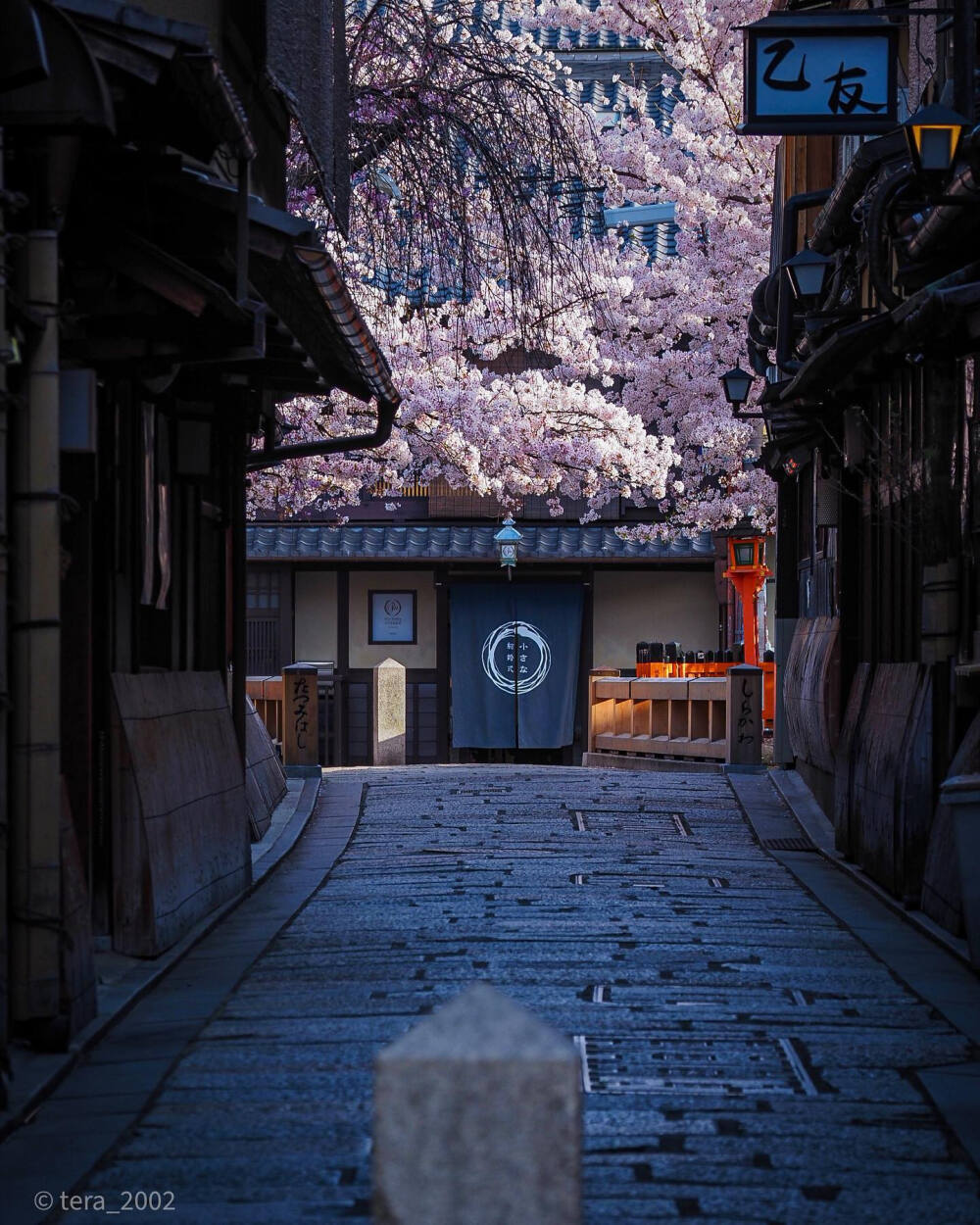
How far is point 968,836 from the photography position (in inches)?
349

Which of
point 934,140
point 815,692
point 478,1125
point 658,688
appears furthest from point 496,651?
point 478,1125

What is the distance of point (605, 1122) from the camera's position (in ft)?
20.6

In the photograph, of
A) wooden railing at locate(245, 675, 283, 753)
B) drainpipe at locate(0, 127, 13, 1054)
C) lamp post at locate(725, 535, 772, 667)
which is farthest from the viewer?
lamp post at locate(725, 535, 772, 667)

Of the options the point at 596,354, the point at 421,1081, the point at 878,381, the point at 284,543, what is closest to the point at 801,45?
the point at 878,381

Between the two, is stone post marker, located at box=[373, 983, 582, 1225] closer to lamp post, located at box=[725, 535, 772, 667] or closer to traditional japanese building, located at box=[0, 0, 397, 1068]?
traditional japanese building, located at box=[0, 0, 397, 1068]

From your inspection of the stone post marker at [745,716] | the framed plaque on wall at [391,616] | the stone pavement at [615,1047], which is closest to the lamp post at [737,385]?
the stone post marker at [745,716]

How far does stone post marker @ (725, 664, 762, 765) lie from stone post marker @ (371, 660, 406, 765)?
36.6 ft

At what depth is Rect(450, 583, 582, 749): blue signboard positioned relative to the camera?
117ft

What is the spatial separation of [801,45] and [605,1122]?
8170 mm

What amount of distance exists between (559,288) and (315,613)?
1215cm

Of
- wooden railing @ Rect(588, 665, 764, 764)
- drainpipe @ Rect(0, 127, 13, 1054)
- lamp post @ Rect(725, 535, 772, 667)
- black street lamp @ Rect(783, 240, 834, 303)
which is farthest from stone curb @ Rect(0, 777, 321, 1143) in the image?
lamp post @ Rect(725, 535, 772, 667)

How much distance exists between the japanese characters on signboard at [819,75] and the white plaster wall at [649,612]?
930 inches

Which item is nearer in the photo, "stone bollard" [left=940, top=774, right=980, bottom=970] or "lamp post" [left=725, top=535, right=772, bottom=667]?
"stone bollard" [left=940, top=774, right=980, bottom=970]

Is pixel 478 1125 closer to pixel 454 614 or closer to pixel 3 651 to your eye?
pixel 3 651
